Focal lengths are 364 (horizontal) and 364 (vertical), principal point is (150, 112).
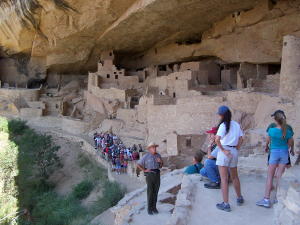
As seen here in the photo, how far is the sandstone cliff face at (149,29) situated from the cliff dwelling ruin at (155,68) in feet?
0.13

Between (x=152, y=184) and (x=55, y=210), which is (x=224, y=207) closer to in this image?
(x=152, y=184)

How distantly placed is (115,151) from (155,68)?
5.79 m

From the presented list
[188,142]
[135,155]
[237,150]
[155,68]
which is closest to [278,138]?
[237,150]

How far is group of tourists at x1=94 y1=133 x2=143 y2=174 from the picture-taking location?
10602 mm

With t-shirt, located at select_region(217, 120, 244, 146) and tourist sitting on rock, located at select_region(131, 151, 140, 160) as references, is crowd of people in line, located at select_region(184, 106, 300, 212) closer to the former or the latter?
t-shirt, located at select_region(217, 120, 244, 146)

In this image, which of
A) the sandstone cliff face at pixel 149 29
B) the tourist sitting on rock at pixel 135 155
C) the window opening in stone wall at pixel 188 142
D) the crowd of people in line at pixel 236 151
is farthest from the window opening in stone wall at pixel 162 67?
the crowd of people in line at pixel 236 151

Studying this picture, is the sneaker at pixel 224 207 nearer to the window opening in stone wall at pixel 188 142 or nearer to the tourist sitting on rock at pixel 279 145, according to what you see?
the tourist sitting on rock at pixel 279 145

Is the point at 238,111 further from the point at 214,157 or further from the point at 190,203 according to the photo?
the point at 190,203

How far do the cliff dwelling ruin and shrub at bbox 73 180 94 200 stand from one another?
6.58 ft

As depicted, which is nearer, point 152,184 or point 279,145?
point 279,145

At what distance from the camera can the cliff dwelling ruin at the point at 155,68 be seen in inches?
365

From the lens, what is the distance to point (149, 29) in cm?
1412

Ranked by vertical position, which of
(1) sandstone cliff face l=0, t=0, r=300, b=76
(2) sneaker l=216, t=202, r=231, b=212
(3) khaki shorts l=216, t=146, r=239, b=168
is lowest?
(2) sneaker l=216, t=202, r=231, b=212

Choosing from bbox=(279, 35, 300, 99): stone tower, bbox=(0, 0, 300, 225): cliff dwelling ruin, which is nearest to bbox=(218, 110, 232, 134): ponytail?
bbox=(0, 0, 300, 225): cliff dwelling ruin
